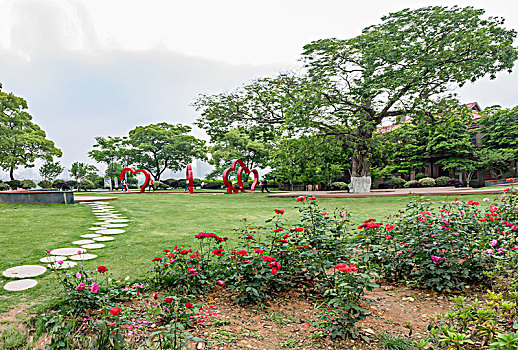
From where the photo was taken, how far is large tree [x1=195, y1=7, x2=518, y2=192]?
10.5 meters

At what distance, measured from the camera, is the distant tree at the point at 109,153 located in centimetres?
2881

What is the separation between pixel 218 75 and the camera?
20578 millimetres

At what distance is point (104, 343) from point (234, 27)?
409 inches

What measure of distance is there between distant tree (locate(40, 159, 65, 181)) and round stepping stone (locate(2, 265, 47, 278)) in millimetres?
26487

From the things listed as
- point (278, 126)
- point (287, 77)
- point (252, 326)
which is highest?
point (287, 77)

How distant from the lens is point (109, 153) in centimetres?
2883

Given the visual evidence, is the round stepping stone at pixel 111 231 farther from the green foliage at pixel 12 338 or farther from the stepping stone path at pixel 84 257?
the green foliage at pixel 12 338

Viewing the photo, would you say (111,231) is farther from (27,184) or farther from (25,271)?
(27,184)

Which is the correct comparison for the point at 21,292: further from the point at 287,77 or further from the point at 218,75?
the point at 218,75

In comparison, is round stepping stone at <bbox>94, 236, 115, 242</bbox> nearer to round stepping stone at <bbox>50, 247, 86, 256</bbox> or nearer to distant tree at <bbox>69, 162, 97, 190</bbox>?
round stepping stone at <bbox>50, 247, 86, 256</bbox>

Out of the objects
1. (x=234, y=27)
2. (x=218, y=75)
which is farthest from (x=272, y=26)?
(x=218, y=75)

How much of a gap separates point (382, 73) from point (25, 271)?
12326mm

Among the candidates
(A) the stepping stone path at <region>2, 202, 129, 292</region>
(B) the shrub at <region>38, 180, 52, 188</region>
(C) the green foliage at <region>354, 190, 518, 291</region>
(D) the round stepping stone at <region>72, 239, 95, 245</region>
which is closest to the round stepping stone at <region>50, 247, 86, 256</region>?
(A) the stepping stone path at <region>2, 202, 129, 292</region>

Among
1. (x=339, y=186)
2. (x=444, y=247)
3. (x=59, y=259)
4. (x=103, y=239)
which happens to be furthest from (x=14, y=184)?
(x=444, y=247)
